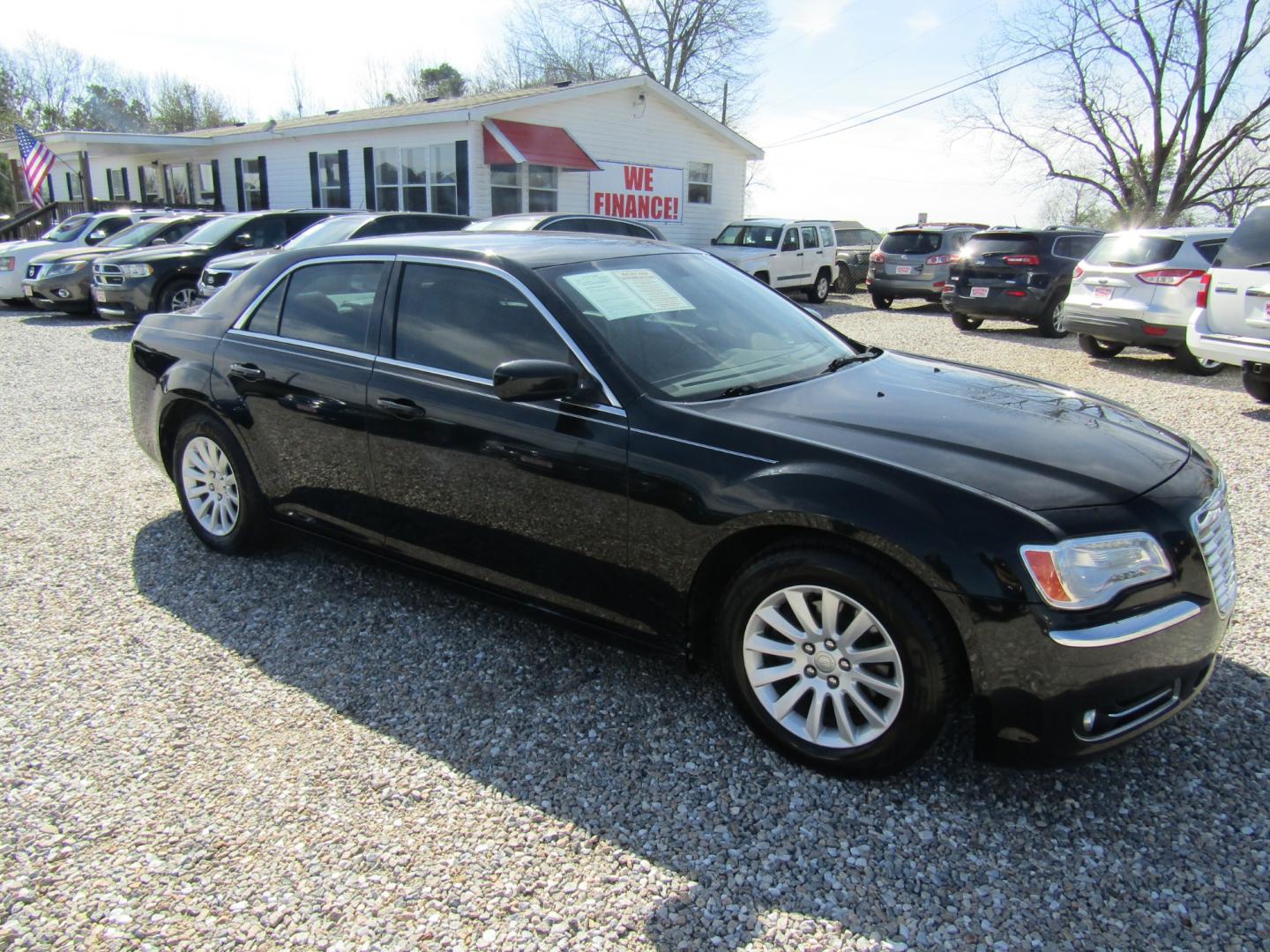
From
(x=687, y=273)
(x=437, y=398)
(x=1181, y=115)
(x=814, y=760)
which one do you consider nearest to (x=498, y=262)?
(x=437, y=398)

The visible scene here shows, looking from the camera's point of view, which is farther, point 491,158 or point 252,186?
point 252,186

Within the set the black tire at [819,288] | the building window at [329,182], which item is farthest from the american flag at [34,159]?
the black tire at [819,288]

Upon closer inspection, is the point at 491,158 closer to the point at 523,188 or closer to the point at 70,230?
the point at 523,188

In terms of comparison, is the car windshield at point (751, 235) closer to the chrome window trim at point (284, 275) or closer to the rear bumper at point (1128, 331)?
the rear bumper at point (1128, 331)

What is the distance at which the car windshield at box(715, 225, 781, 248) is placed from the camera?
1775 centimetres

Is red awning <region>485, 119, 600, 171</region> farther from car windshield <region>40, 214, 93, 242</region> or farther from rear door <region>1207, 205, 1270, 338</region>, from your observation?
rear door <region>1207, 205, 1270, 338</region>

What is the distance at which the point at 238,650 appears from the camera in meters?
3.61

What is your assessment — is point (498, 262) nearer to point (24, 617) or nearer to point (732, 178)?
point (24, 617)

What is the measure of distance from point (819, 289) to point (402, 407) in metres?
16.5

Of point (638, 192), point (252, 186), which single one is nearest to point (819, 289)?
point (638, 192)

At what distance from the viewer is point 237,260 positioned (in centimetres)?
1170

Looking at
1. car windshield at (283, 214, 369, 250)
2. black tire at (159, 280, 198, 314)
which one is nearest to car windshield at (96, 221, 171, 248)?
black tire at (159, 280, 198, 314)

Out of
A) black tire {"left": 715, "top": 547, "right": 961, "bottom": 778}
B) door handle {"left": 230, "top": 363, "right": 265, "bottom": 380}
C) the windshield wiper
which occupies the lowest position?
black tire {"left": 715, "top": 547, "right": 961, "bottom": 778}

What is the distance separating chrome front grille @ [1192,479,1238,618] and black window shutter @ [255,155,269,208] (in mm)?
24662
